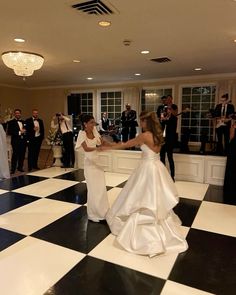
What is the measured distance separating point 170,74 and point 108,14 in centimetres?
437

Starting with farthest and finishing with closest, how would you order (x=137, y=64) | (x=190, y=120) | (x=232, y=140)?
(x=190, y=120) < (x=137, y=64) < (x=232, y=140)

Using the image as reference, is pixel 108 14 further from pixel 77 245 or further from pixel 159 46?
pixel 77 245

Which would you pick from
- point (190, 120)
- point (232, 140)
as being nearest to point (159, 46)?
Answer: point (232, 140)

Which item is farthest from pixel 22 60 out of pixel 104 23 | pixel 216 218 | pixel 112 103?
pixel 112 103

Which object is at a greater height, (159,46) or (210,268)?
(159,46)

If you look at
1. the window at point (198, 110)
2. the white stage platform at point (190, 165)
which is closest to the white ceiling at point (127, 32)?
the window at point (198, 110)

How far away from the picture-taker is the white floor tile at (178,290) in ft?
5.70

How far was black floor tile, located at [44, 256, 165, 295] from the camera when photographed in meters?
1.75

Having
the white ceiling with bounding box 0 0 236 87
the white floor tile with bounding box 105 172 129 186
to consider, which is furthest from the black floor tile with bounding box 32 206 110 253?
the white ceiling with bounding box 0 0 236 87

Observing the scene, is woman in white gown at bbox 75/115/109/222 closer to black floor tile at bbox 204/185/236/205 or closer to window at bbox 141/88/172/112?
black floor tile at bbox 204/185/236/205

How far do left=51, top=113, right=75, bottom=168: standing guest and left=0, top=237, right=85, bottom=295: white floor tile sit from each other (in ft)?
11.6

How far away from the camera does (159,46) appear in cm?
404

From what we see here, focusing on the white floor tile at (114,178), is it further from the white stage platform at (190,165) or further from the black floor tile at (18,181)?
the black floor tile at (18,181)

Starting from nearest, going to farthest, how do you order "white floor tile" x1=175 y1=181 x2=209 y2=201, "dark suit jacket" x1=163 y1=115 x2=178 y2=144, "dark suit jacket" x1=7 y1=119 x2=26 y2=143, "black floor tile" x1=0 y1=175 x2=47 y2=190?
"white floor tile" x1=175 y1=181 x2=209 y2=201
"black floor tile" x1=0 y1=175 x2=47 y2=190
"dark suit jacket" x1=163 y1=115 x2=178 y2=144
"dark suit jacket" x1=7 y1=119 x2=26 y2=143
